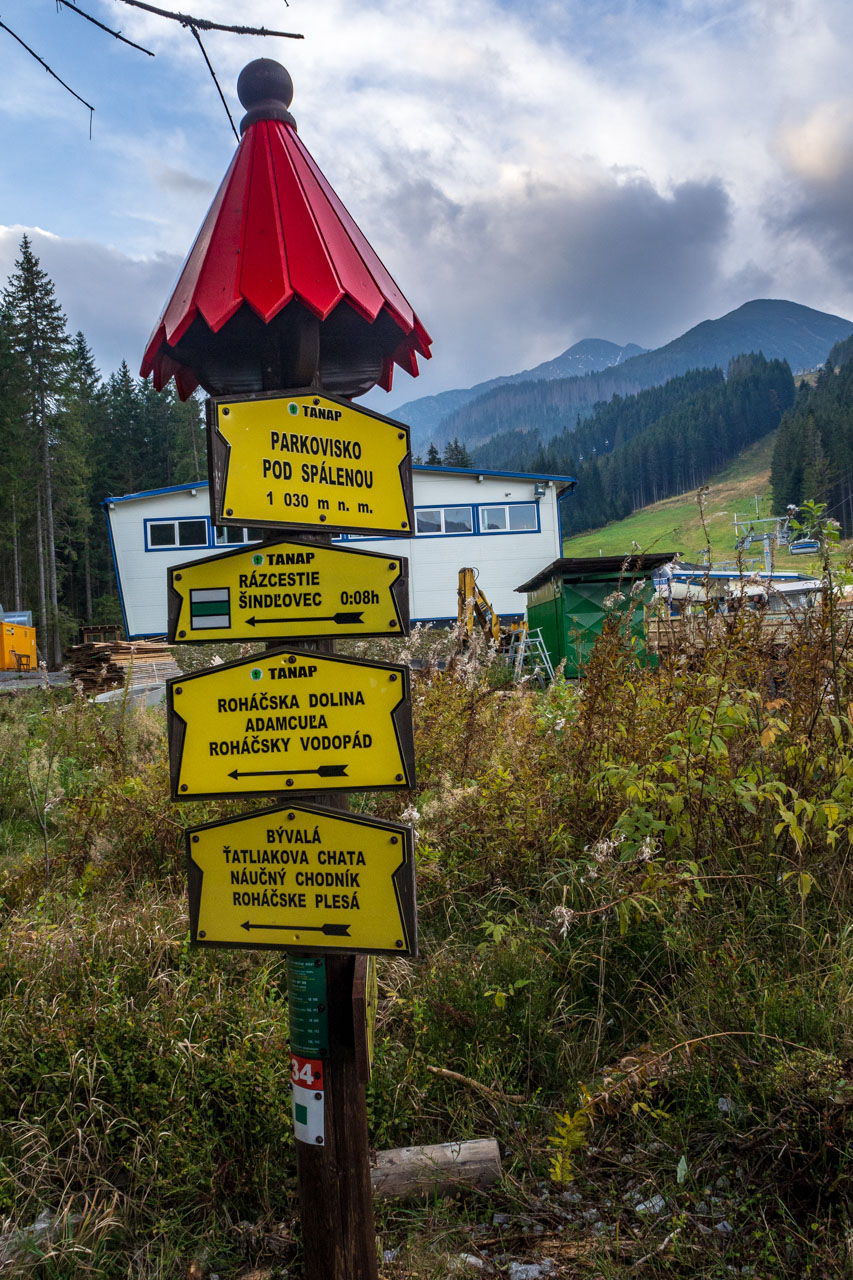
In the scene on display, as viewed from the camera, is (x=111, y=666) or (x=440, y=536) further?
(x=440, y=536)

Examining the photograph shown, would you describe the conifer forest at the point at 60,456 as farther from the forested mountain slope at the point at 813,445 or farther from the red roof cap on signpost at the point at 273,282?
the forested mountain slope at the point at 813,445

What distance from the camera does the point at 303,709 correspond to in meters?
2.13

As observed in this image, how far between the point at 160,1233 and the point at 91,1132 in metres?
0.40

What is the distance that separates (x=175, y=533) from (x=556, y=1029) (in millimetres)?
25463

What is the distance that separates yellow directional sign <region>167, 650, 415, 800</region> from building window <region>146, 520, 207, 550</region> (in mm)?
25085

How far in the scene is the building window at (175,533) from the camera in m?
26.2

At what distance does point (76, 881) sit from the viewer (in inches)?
171

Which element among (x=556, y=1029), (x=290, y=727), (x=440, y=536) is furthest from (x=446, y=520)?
(x=290, y=727)

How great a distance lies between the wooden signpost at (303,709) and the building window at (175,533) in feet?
82.0

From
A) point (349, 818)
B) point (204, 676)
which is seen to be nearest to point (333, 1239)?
Answer: point (349, 818)

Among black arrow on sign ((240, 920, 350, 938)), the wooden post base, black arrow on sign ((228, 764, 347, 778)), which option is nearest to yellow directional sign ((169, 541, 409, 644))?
black arrow on sign ((228, 764, 347, 778))

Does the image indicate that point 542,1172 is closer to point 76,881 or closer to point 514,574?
point 76,881

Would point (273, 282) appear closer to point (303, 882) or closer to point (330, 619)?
point (330, 619)

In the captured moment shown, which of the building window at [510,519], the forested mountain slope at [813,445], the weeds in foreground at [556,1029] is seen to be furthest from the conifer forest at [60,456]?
the forested mountain slope at [813,445]
